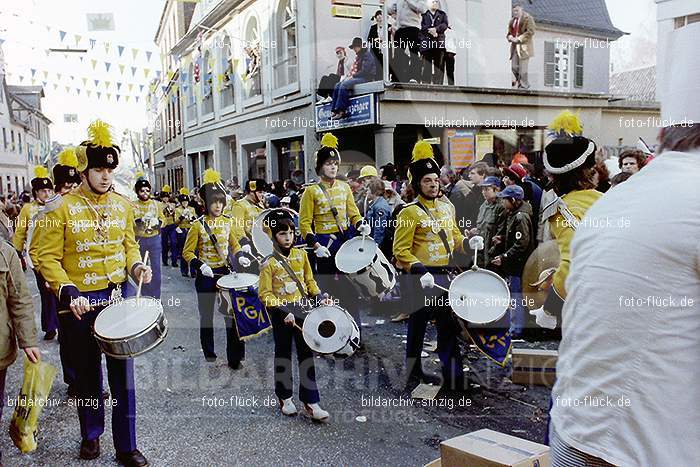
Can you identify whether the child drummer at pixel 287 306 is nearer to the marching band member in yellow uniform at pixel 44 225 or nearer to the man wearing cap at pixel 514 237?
the marching band member in yellow uniform at pixel 44 225

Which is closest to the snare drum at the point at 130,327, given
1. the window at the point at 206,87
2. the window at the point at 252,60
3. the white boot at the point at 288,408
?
the white boot at the point at 288,408

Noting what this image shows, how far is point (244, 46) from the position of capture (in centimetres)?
1759

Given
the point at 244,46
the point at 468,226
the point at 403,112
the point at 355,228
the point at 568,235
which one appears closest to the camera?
the point at 568,235

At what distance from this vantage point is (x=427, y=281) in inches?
190

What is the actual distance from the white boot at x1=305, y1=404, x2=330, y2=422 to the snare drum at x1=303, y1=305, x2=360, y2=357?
17.1 inches

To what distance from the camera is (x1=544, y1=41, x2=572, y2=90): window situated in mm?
18484

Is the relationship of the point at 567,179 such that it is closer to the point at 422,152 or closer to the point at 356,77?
the point at 422,152

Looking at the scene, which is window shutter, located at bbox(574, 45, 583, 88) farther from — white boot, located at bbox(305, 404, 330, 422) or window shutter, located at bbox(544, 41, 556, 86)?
white boot, located at bbox(305, 404, 330, 422)

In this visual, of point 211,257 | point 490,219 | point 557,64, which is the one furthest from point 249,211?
point 557,64

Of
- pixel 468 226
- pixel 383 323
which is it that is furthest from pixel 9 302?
pixel 468 226

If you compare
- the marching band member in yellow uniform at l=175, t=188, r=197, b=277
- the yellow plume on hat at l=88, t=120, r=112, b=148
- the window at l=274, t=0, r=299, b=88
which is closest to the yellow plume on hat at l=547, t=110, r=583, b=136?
the yellow plume on hat at l=88, t=120, r=112, b=148

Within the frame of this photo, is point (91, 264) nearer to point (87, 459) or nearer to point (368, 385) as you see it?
point (87, 459)

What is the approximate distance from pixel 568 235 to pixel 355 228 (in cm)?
354

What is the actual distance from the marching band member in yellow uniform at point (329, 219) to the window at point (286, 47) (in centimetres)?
900
